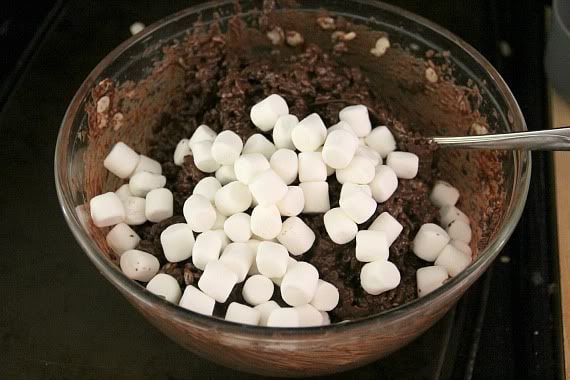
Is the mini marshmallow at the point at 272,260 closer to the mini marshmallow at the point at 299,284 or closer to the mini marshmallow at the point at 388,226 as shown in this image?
the mini marshmallow at the point at 299,284

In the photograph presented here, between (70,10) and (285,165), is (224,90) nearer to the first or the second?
(285,165)

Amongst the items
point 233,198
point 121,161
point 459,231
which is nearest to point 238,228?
point 233,198

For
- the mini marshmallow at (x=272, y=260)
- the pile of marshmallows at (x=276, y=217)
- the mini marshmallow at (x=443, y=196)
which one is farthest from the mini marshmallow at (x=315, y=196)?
the mini marshmallow at (x=443, y=196)

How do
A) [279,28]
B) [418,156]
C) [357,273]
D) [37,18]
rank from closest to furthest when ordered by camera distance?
[357,273] < [418,156] < [279,28] < [37,18]

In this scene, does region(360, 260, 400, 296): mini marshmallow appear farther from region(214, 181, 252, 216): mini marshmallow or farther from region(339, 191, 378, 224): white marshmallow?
region(214, 181, 252, 216): mini marshmallow

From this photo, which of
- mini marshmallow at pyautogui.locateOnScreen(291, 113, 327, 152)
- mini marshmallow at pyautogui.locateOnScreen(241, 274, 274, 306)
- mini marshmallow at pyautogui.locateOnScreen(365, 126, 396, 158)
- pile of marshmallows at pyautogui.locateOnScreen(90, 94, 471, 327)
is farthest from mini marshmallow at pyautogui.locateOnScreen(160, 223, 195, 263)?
mini marshmallow at pyautogui.locateOnScreen(365, 126, 396, 158)

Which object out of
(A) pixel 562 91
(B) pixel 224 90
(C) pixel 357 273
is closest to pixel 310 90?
(B) pixel 224 90

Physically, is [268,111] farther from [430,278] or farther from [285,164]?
[430,278]
